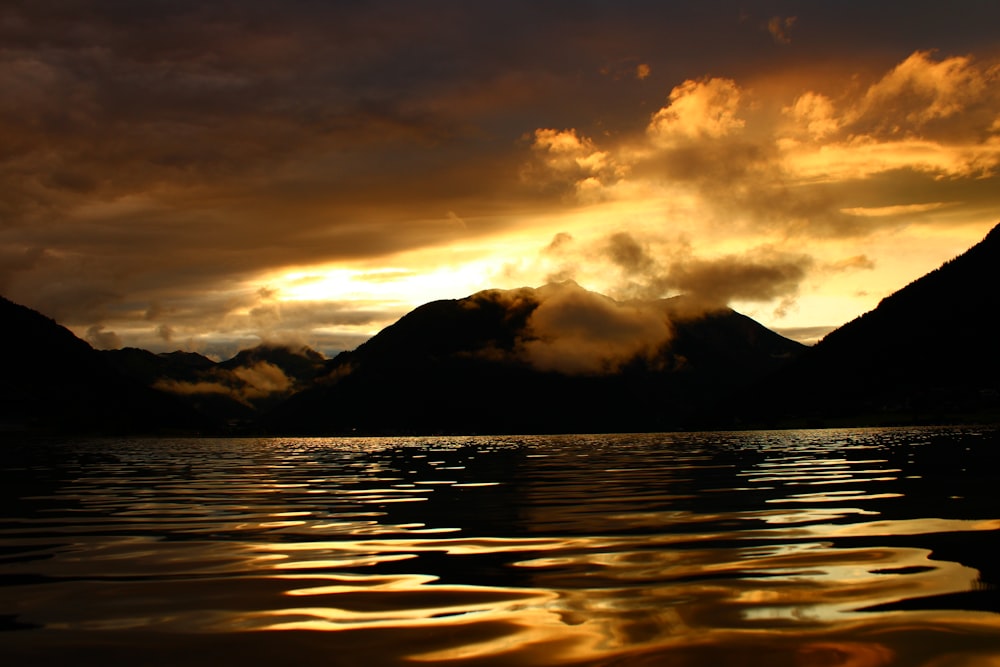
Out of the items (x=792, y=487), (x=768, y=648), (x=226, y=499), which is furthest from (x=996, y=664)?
(x=226, y=499)

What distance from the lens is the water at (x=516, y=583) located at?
23.9 ft

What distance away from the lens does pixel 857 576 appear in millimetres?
10344

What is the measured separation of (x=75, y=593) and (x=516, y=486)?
21.1 meters

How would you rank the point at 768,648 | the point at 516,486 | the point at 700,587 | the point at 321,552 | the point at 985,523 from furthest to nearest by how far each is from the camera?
the point at 516,486, the point at 985,523, the point at 321,552, the point at 700,587, the point at 768,648

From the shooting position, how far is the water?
728cm

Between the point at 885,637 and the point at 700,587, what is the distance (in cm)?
283

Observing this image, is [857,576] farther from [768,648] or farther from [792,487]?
[792,487]

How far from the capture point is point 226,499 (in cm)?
2606

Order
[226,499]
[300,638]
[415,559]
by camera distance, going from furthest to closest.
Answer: [226,499], [415,559], [300,638]

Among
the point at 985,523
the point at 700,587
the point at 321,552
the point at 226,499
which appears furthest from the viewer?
the point at 226,499

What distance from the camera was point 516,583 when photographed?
10.5 meters

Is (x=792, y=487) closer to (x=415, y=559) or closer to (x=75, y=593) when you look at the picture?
(x=415, y=559)

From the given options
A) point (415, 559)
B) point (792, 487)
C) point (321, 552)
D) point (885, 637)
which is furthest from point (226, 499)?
point (885, 637)

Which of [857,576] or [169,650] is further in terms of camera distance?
[857,576]
